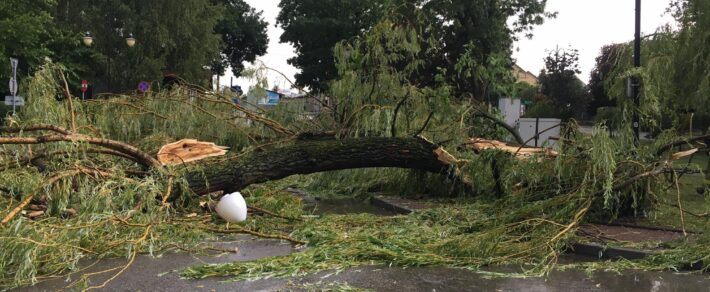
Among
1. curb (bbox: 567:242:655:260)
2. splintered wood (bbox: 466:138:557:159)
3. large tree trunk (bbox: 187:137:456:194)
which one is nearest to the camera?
curb (bbox: 567:242:655:260)

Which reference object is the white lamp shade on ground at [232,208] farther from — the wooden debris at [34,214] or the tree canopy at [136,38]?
the tree canopy at [136,38]

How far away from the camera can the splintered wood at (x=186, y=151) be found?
24.9 feet

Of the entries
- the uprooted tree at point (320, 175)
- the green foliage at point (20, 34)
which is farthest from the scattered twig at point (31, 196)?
the green foliage at point (20, 34)

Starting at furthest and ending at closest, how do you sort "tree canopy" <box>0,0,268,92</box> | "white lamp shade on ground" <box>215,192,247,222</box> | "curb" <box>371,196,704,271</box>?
"tree canopy" <box>0,0,268,92</box>
"white lamp shade on ground" <box>215,192,247,222</box>
"curb" <box>371,196,704,271</box>

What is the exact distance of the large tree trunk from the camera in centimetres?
724

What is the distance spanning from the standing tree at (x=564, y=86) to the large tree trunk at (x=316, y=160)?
25.7m

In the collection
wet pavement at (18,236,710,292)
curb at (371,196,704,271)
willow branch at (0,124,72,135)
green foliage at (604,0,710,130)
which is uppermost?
green foliage at (604,0,710,130)

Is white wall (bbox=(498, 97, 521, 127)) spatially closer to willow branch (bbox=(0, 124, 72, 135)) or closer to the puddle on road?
the puddle on road

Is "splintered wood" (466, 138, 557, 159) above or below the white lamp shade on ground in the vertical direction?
above

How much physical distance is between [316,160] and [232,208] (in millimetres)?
1726

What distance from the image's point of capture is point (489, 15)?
30328 mm

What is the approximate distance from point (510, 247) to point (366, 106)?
447 centimetres

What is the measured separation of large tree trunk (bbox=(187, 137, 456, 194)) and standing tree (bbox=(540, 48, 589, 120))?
25.7m

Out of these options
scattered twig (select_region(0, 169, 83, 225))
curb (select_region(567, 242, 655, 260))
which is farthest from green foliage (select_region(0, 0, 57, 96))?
curb (select_region(567, 242, 655, 260))
